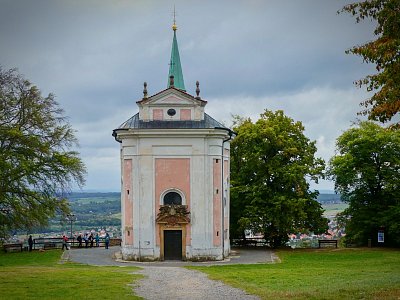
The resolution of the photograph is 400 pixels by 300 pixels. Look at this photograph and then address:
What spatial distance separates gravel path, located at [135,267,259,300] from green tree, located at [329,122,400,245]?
20.6 meters

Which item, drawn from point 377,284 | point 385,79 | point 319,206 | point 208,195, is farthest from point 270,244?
point 385,79

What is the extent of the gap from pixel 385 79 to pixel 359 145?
1099 inches

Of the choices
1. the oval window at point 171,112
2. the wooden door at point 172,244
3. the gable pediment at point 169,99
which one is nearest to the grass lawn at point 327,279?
the wooden door at point 172,244

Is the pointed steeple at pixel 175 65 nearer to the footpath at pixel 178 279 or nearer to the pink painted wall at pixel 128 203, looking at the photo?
the pink painted wall at pixel 128 203

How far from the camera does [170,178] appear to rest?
4009 centimetres

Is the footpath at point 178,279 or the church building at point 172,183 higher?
the church building at point 172,183

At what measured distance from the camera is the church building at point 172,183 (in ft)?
131

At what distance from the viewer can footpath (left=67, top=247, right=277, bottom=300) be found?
21.0m

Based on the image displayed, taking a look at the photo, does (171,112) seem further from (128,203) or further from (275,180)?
(275,180)

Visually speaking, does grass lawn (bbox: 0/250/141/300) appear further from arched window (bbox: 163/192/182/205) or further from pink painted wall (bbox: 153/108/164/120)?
pink painted wall (bbox: 153/108/164/120)

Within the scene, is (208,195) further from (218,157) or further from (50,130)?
(50,130)

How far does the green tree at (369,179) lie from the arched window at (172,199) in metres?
13.2

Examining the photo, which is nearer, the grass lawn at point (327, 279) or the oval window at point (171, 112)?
the grass lawn at point (327, 279)

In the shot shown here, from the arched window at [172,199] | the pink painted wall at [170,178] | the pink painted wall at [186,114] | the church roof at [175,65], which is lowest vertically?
the arched window at [172,199]
